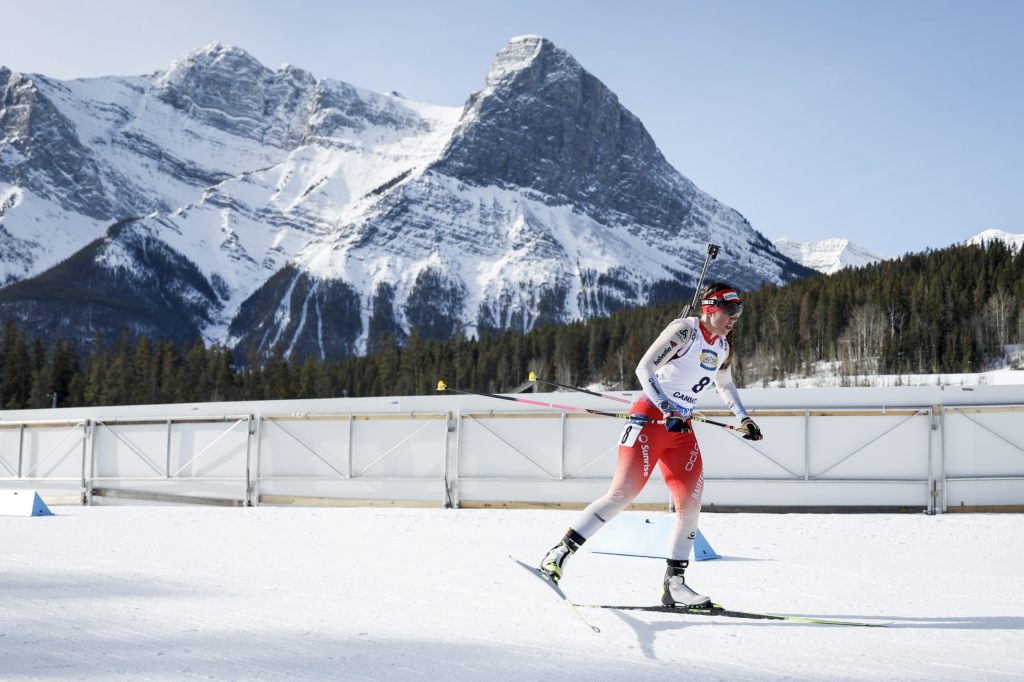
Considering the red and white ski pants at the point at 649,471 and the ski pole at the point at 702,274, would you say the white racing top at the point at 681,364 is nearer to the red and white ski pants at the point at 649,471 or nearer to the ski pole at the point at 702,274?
the red and white ski pants at the point at 649,471

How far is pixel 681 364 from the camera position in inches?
230

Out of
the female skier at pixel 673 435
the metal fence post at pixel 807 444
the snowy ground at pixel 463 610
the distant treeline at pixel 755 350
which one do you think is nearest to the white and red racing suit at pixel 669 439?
the female skier at pixel 673 435

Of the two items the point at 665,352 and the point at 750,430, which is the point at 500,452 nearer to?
the point at 750,430

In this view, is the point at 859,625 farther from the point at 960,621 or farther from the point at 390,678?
the point at 390,678

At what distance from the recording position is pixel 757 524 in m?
12.7

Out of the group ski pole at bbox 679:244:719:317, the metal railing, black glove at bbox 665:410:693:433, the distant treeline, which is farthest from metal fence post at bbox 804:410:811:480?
the distant treeline

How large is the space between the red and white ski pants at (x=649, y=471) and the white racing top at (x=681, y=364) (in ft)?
0.54

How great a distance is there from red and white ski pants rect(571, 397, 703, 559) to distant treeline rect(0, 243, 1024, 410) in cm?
8995

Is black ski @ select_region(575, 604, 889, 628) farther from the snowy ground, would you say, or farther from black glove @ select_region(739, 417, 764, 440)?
black glove @ select_region(739, 417, 764, 440)

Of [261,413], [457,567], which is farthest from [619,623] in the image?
[261,413]

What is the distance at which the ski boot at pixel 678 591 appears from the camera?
5.57 m

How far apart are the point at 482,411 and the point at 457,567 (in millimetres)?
9497

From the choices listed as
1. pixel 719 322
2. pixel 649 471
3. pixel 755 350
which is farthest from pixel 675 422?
pixel 755 350

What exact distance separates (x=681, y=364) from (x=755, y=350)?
104 metres
